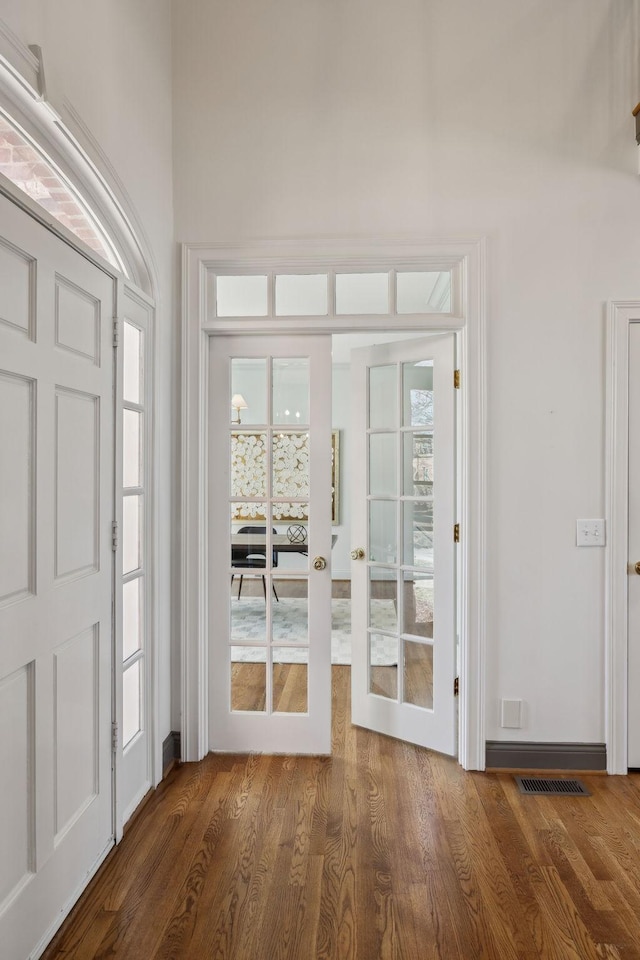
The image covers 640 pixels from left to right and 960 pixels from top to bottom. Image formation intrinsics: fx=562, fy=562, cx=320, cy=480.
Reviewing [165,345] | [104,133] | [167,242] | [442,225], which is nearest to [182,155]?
[167,242]

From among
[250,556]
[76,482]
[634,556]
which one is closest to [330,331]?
[250,556]

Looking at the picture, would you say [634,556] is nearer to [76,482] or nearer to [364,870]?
[364,870]

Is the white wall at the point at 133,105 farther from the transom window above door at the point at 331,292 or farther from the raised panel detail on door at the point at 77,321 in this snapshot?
the raised panel detail on door at the point at 77,321

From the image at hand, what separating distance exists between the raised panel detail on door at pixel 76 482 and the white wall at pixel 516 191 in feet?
4.91

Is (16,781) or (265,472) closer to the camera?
(16,781)

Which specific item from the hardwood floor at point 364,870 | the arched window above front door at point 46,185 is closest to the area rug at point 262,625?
the hardwood floor at point 364,870

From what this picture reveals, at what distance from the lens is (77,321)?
1883 millimetres

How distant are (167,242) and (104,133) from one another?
2.09ft

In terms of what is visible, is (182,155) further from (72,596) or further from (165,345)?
(72,596)

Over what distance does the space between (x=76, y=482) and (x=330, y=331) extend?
1.44 meters

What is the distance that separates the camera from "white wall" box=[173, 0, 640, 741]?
2.64 metres

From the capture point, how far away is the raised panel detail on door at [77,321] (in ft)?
5.83

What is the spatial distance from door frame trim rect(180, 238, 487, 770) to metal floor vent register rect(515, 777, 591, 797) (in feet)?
0.68

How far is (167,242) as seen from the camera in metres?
2.70
